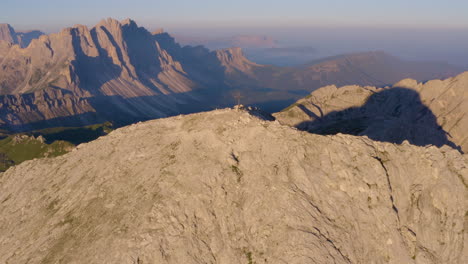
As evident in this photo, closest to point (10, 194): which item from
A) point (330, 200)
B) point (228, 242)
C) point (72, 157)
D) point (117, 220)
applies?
point (72, 157)

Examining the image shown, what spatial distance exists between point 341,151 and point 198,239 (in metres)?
31.5

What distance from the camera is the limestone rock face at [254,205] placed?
5338 cm

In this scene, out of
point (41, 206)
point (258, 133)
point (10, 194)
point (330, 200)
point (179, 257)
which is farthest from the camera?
point (10, 194)

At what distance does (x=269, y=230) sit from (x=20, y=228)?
5458cm

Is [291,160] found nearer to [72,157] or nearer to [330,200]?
[330,200]

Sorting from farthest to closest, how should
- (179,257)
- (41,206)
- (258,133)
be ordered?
(41,206) < (258,133) < (179,257)

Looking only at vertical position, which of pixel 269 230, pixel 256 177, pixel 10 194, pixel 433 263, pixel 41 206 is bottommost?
pixel 10 194

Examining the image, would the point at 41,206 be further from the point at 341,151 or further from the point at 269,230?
the point at 341,151

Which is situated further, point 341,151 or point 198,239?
point 341,151

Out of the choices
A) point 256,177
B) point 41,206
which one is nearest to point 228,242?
point 256,177

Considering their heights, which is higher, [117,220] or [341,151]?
[341,151]

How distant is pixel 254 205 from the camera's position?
189ft

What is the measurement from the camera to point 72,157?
87.6 meters

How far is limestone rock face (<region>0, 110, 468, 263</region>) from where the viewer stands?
2101 inches
